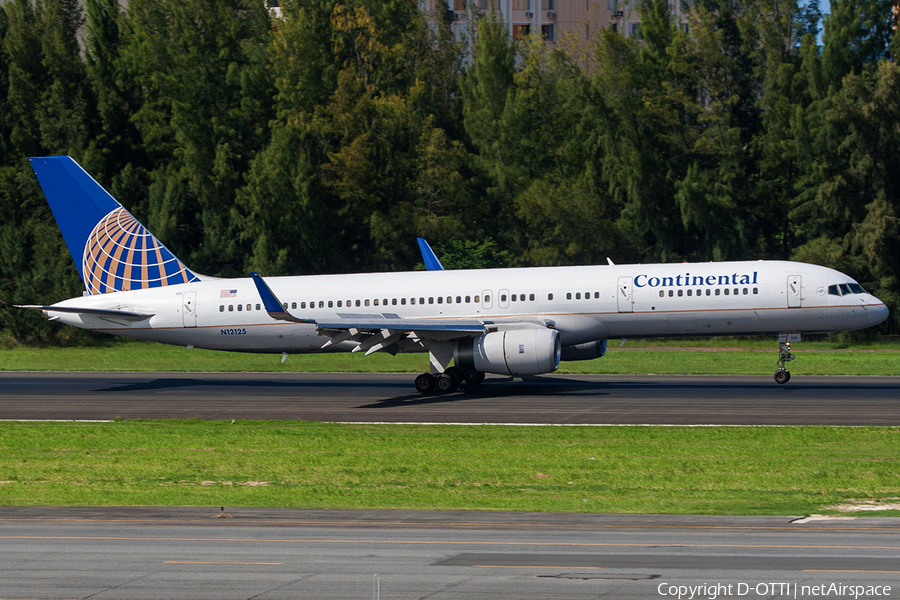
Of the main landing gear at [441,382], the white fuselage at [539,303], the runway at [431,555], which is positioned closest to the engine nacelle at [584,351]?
the white fuselage at [539,303]

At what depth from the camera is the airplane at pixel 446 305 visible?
3177 cm

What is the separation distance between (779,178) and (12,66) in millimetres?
49004

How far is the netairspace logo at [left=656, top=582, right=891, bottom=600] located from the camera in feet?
32.8

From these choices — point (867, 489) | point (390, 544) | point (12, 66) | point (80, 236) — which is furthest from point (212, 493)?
point (12, 66)

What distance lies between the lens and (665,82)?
2445 inches

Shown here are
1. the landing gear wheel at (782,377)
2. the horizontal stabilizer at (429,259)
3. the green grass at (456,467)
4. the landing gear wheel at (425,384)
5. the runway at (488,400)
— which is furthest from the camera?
the horizontal stabilizer at (429,259)

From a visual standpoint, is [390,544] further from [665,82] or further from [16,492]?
[665,82]

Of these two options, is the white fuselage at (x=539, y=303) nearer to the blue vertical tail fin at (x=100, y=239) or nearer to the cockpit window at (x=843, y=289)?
the cockpit window at (x=843, y=289)

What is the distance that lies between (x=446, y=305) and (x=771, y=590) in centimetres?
2410

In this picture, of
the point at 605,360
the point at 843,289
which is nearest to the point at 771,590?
the point at 843,289

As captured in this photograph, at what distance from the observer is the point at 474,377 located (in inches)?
1347

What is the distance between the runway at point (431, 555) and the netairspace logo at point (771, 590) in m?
0.03

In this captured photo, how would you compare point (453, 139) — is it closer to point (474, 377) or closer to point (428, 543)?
point (474, 377)

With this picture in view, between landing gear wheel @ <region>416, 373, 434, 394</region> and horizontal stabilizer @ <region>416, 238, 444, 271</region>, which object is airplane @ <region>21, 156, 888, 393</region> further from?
horizontal stabilizer @ <region>416, 238, 444, 271</region>
